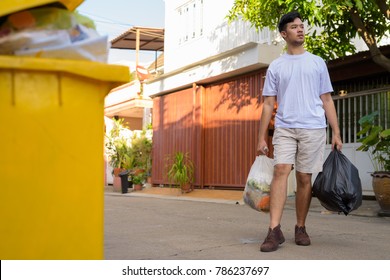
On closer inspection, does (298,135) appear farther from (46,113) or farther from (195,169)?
(195,169)

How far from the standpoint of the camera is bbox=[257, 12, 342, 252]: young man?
4.07 metres

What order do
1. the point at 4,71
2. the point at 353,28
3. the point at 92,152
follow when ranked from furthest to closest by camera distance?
the point at 353,28 → the point at 92,152 → the point at 4,71

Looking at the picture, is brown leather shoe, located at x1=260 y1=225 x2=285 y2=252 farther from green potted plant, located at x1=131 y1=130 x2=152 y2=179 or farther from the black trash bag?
green potted plant, located at x1=131 y1=130 x2=152 y2=179

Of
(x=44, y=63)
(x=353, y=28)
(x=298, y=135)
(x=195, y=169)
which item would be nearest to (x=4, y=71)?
(x=44, y=63)

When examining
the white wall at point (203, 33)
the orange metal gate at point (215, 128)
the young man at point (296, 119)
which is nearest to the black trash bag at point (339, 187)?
the young man at point (296, 119)

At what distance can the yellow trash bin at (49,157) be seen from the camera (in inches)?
75.6

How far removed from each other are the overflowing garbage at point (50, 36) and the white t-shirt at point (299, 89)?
228 centimetres

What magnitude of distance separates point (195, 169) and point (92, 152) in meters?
11.2

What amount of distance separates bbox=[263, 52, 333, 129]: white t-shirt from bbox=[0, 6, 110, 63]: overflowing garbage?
228 cm

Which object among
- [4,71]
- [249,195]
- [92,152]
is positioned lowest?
[249,195]

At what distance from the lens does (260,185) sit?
423 centimetres

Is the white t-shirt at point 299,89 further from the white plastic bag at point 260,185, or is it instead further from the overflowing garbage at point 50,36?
the overflowing garbage at point 50,36

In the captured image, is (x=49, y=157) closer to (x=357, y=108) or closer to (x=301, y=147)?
(x=301, y=147)

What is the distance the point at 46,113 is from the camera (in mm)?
1966
